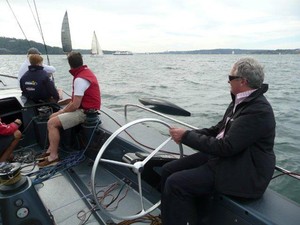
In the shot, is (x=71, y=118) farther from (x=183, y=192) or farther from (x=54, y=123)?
(x=183, y=192)

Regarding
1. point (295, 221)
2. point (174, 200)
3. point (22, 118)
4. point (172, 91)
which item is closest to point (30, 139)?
point (22, 118)

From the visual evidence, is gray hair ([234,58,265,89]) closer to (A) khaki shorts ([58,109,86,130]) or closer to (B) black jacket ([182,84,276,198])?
(B) black jacket ([182,84,276,198])

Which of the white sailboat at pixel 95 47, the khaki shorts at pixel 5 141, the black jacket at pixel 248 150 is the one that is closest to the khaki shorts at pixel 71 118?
the khaki shorts at pixel 5 141

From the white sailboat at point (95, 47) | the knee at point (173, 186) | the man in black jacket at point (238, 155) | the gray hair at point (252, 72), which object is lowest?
the white sailboat at point (95, 47)

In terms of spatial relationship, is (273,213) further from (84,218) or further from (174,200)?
(84,218)

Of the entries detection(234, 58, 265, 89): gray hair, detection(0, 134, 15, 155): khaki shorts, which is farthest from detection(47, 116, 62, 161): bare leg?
detection(234, 58, 265, 89): gray hair

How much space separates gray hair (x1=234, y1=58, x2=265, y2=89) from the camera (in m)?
1.57

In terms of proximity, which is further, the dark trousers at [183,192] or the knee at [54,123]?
the knee at [54,123]

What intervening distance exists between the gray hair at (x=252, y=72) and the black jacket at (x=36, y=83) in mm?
2849

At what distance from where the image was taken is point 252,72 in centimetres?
157

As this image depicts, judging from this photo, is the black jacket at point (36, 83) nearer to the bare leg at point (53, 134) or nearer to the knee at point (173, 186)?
the bare leg at point (53, 134)

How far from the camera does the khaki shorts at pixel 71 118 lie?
120 inches

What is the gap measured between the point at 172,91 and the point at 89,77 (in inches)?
378

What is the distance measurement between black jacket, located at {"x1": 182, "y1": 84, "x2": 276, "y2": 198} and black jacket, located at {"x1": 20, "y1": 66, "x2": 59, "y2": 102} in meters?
2.81
